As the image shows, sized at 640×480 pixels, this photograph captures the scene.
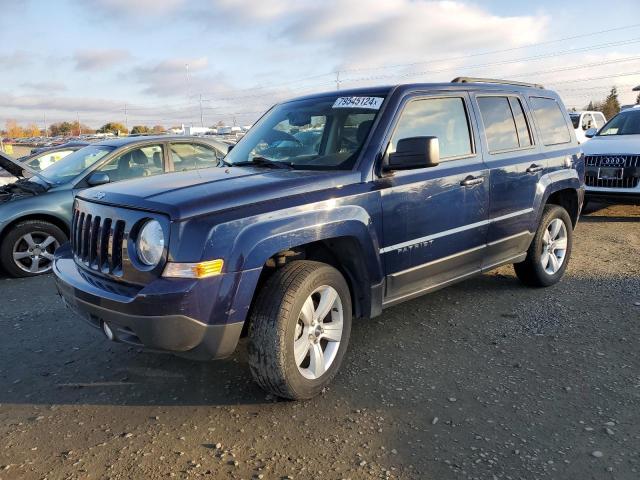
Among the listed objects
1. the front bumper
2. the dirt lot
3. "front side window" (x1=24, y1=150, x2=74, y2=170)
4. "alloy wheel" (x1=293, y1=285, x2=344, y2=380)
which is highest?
"front side window" (x1=24, y1=150, x2=74, y2=170)

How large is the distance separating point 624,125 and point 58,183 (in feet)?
31.2

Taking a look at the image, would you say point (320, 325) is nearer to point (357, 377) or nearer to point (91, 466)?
point (357, 377)

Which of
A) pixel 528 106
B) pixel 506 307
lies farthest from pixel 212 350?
pixel 528 106

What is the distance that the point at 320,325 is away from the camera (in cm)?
328

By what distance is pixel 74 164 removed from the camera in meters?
6.83

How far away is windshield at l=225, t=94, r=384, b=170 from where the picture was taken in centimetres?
366

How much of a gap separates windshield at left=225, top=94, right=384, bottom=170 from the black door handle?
0.92 m

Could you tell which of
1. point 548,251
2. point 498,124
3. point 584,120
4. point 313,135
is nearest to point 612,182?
point 548,251

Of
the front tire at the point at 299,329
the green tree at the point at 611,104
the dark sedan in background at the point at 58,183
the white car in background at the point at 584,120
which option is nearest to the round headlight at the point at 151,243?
the front tire at the point at 299,329

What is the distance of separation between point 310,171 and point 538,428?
2.08 m

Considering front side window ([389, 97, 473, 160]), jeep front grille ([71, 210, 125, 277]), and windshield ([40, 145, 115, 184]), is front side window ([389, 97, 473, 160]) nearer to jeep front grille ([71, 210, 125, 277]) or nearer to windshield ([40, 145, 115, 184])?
jeep front grille ([71, 210, 125, 277])

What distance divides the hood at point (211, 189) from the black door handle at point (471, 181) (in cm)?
107

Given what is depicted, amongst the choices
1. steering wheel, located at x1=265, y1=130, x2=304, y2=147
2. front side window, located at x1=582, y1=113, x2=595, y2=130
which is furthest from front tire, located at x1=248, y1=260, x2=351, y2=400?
front side window, located at x1=582, y1=113, x2=595, y2=130

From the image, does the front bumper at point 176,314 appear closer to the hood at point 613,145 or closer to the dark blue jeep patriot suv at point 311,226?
the dark blue jeep patriot suv at point 311,226
